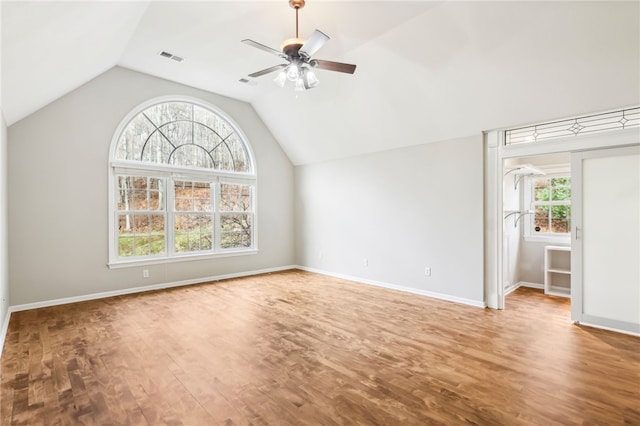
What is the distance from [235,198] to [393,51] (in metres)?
4.11

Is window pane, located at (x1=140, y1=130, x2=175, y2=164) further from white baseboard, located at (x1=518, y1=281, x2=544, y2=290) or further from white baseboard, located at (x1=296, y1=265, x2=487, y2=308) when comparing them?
white baseboard, located at (x1=518, y1=281, x2=544, y2=290)

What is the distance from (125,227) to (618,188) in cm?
670

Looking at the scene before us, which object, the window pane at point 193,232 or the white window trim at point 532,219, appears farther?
the window pane at point 193,232

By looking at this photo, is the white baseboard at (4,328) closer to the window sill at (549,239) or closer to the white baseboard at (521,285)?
the white baseboard at (521,285)

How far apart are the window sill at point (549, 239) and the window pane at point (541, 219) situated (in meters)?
0.14

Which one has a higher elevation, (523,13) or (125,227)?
(523,13)

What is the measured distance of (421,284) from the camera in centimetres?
513

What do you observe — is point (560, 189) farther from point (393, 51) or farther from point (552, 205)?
point (393, 51)

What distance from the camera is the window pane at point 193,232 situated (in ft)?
19.1

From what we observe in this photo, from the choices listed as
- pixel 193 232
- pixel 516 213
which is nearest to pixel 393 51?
pixel 516 213

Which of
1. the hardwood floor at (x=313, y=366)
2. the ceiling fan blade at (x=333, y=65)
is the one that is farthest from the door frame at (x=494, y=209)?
the ceiling fan blade at (x=333, y=65)

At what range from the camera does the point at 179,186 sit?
581 cm

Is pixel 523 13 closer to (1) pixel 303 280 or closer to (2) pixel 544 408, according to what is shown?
(2) pixel 544 408

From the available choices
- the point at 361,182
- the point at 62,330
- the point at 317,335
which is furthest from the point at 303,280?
the point at 62,330
